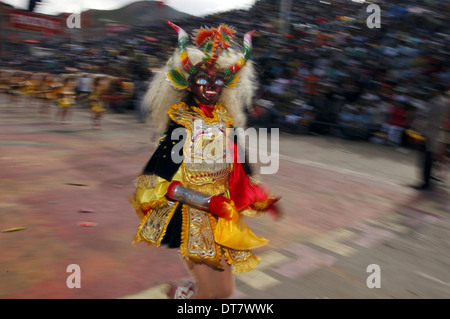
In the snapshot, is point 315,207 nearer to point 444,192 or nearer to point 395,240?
point 395,240

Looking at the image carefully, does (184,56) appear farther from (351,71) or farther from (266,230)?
(351,71)

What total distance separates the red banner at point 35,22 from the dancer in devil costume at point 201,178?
39.3 m

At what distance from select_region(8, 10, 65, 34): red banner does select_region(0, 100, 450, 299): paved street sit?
33052mm

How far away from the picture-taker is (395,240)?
→ 4730 mm

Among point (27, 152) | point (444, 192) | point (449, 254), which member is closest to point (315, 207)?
point (449, 254)

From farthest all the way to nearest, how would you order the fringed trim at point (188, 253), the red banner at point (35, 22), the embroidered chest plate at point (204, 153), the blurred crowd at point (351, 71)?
1. the red banner at point (35, 22)
2. the blurred crowd at point (351, 71)
3. the embroidered chest plate at point (204, 153)
4. the fringed trim at point (188, 253)

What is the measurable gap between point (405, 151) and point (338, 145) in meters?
1.40

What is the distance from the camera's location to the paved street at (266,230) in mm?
3420

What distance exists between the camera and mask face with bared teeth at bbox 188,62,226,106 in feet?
8.82

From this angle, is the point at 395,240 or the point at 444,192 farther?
the point at 444,192

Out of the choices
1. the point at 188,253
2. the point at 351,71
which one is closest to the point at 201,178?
the point at 188,253

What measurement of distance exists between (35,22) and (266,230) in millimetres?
39457

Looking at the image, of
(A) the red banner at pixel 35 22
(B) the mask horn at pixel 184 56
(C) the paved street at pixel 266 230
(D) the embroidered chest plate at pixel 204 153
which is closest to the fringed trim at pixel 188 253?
(D) the embroidered chest plate at pixel 204 153

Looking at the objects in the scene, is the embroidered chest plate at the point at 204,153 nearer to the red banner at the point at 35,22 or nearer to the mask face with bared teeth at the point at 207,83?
the mask face with bared teeth at the point at 207,83
